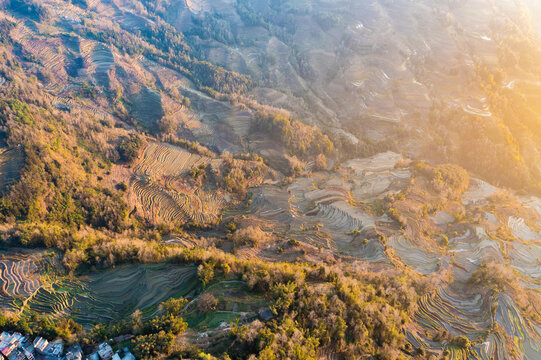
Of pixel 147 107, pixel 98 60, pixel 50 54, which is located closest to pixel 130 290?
pixel 147 107

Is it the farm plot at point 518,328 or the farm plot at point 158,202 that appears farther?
the farm plot at point 158,202

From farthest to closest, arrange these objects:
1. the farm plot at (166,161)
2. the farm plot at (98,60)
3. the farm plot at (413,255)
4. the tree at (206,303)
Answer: the farm plot at (98,60)
the farm plot at (166,161)
the farm plot at (413,255)
the tree at (206,303)

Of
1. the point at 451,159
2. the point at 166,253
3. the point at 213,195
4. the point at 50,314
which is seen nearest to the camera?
the point at 50,314

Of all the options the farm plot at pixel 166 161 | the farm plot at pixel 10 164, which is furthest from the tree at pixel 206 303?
the farm plot at pixel 10 164

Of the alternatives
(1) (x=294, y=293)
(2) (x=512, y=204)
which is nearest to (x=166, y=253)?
(1) (x=294, y=293)

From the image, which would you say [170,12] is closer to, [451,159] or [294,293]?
[451,159]

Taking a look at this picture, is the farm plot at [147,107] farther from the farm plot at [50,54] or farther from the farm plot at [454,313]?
the farm plot at [454,313]

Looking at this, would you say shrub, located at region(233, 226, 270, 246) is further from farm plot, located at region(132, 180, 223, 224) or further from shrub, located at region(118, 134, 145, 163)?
shrub, located at region(118, 134, 145, 163)
